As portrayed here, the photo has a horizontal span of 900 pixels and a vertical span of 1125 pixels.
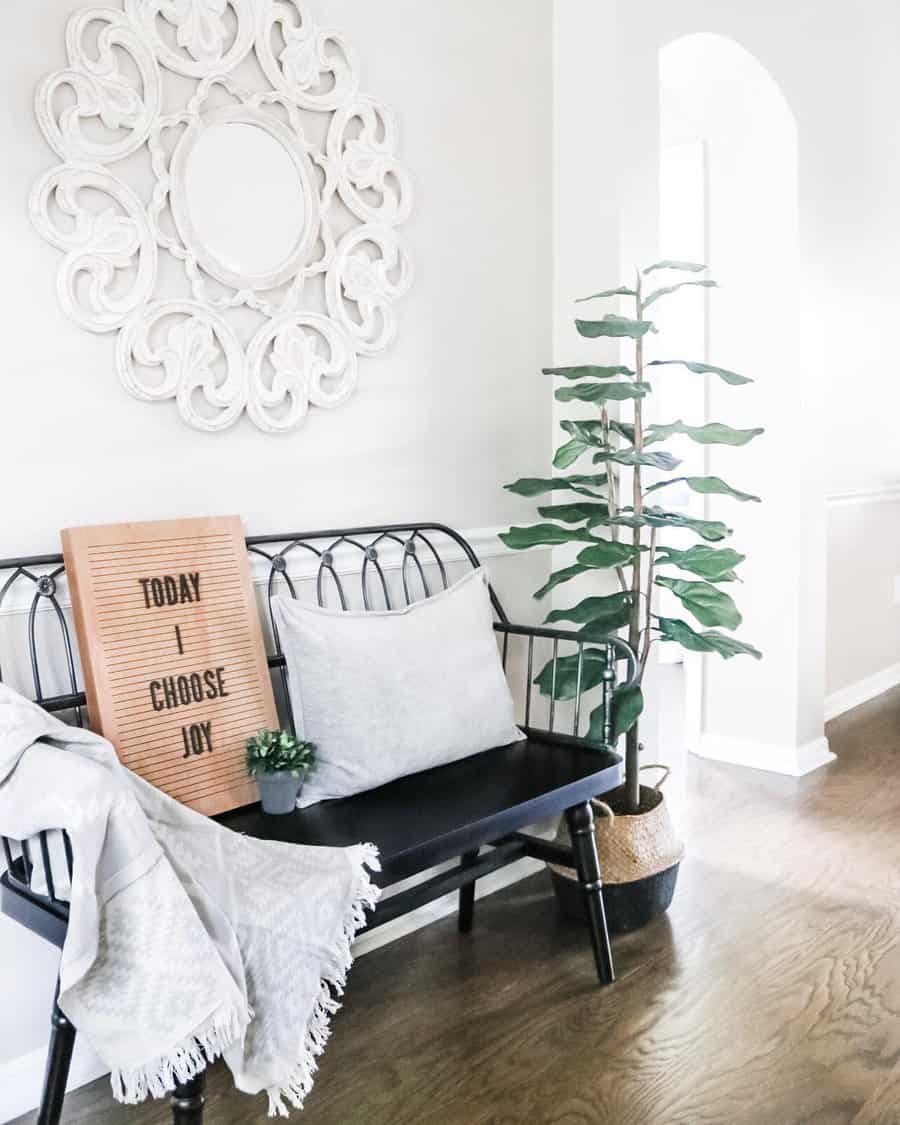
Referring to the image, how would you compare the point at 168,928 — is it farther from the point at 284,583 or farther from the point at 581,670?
the point at 581,670

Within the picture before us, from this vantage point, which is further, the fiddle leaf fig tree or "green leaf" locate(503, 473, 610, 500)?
"green leaf" locate(503, 473, 610, 500)

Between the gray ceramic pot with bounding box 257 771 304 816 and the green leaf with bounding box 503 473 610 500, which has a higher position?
the green leaf with bounding box 503 473 610 500

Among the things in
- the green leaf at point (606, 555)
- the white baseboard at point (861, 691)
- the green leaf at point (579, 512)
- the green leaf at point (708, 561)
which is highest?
the green leaf at point (579, 512)

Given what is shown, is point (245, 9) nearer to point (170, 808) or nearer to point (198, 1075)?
point (170, 808)

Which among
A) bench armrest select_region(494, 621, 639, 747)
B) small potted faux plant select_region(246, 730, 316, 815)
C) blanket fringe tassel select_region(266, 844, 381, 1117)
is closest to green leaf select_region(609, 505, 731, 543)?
bench armrest select_region(494, 621, 639, 747)

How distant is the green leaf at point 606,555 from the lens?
7.36ft

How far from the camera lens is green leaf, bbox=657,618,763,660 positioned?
230 cm

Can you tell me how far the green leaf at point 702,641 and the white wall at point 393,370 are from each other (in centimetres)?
48

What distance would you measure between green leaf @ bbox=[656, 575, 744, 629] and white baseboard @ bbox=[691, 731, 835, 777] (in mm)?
1382

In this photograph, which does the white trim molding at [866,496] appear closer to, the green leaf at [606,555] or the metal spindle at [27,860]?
the green leaf at [606,555]

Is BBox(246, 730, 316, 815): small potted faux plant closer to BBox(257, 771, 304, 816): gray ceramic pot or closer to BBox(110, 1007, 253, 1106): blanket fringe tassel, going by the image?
BBox(257, 771, 304, 816): gray ceramic pot

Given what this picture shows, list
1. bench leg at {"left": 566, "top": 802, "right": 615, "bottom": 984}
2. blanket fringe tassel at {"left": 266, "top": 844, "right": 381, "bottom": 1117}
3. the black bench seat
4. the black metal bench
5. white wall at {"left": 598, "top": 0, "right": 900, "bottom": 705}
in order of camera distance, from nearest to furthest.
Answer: blanket fringe tassel at {"left": 266, "top": 844, "right": 381, "bottom": 1117} < the black metal bench < the black bench seat < bench leg at {"left": 566, "top": 802, "right": 615, "bottom": 984} < white wall at {"left": 598, "top": 0, "right": 900, "bottom": 705}

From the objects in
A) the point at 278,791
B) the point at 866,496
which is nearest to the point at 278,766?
the point at 278,791

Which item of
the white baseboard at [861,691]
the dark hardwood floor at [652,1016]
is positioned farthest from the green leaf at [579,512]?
the white baseboard at [861,691]
